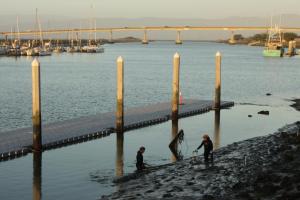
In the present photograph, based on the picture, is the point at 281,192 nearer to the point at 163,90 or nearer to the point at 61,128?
the point at 61,128

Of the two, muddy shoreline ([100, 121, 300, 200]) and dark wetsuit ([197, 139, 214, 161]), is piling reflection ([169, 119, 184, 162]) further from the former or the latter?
dark wetsuit ([197, 139, 214, 161])

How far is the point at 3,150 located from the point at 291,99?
3202cm

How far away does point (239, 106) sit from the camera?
42094mm

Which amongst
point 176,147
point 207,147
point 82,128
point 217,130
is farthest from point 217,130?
point 207,147

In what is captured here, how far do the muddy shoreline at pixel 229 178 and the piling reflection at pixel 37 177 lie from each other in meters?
2.63

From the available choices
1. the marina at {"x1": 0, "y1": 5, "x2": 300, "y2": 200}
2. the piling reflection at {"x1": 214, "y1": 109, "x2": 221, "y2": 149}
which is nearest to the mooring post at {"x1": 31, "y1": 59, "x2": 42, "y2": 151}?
the marina at {"x1": 0, "y1": 5, "x2": 300, "y2": 200}

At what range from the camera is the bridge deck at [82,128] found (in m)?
23.9

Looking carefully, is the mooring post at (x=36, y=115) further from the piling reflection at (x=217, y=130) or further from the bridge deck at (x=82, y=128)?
the piling reflection at (x=217, y=130)

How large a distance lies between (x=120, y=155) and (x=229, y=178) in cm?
720

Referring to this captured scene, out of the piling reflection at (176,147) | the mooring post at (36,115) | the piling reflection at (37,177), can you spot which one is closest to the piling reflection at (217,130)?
the piling reflection at (176,147)

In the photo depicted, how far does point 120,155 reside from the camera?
24359 mm

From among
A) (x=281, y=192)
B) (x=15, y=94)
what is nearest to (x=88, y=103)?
(x=15, y=94)

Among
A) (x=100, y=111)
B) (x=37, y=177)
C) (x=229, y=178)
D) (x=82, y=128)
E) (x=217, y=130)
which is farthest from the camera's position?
(x=100, y=111)

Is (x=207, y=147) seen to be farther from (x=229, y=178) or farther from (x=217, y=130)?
(x=217, y=130)
